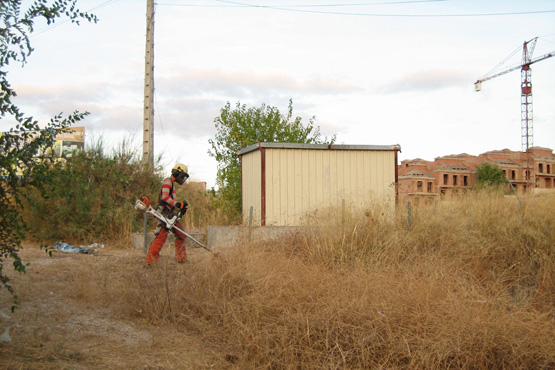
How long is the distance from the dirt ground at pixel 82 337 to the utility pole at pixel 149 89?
27.5ft

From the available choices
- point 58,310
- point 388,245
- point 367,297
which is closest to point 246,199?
point 388,245

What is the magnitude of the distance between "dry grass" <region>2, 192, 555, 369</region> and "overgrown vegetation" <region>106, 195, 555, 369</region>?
12mm

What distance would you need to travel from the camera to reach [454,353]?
4.38 meters

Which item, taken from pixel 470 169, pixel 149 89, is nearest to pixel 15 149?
pixel 149 89

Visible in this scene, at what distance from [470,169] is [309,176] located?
55.4m

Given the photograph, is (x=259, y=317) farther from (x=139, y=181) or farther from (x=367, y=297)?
(x=139, y=181)

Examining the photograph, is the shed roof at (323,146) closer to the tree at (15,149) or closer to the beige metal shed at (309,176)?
the beige metal shed at (309,176)

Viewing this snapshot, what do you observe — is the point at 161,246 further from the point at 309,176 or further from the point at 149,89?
the point at 149,89

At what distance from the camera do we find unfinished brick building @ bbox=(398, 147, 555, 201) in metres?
61.1

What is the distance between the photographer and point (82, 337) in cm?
513

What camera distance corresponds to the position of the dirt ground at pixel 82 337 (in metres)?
4.47

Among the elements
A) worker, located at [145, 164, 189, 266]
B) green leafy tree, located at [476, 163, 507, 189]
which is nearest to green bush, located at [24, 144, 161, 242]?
worker, located at [145, 164, 189, 266]

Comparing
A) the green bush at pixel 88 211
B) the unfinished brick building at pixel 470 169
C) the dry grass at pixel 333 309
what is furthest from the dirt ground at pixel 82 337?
the unfinished brick building at pixel 470 169

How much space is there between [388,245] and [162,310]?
12.8ft
